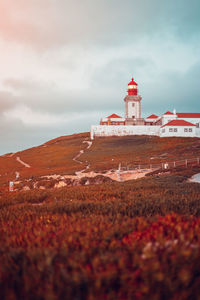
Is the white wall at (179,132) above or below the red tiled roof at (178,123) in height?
below

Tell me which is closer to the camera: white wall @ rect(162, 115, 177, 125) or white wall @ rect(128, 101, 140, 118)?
white wall @ rect(162, 115, 177, 125)

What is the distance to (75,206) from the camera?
6.44 meters

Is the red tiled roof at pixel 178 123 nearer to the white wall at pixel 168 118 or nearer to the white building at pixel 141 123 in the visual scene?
the white building at pixel 141 123

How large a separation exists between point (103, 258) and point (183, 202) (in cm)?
489

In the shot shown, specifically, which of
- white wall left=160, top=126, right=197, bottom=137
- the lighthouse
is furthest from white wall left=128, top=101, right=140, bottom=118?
white wall left=160, top=126, right=197, bottom=137

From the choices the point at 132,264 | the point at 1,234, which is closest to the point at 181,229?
the point at 132,264

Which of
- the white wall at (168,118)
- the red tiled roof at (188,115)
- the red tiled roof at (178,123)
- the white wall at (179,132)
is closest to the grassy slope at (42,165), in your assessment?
the white wall at (179,132)

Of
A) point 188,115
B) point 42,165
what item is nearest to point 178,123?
point 188,115

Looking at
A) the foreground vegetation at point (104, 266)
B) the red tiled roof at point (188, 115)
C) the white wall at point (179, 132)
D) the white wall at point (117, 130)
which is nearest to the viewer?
the foreground vegetation at point (104, 266)

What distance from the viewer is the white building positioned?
81.1m

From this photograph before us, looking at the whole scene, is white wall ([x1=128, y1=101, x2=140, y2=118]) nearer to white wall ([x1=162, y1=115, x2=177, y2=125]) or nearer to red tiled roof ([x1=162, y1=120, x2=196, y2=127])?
white wall ([x1=162, y1=115, x2=177, y2=125])

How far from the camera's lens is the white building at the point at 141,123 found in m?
81.1

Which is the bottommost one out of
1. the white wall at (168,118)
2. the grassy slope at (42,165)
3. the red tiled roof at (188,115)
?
the grassy slope at (42,165)

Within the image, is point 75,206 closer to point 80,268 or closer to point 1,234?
point 1,234
